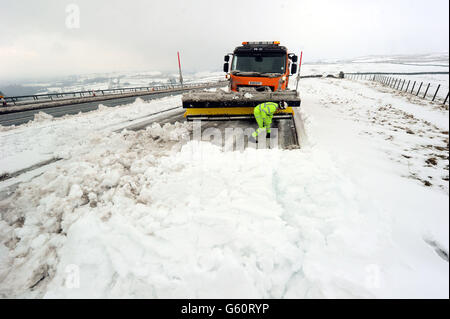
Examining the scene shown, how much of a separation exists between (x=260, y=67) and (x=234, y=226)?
643 cm

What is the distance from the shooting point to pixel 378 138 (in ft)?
16.1

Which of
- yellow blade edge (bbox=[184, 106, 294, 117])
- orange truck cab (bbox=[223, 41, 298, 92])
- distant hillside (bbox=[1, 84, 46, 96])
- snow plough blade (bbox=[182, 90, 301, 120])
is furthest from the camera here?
distant hillside (bbox=[1, 84, 46, 96])

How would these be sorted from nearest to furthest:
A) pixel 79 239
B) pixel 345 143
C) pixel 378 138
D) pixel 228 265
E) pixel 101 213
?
pixel 228 265, pixel 79 239, pixel 101 213, pixel 345 143, pixel 378 138

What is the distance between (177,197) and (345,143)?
4054 mm

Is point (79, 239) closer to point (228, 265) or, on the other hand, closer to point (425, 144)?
point (228, 265)

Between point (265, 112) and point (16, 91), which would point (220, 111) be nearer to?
point (265, 112)

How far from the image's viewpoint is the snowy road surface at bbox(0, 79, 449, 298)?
5.50 ft

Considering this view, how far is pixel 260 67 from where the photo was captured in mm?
6922

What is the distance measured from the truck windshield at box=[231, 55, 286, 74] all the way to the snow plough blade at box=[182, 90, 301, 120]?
1.50 metres

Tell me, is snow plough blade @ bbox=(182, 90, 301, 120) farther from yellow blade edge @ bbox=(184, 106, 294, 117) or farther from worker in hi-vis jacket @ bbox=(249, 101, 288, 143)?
worker in hi-vis jacket @ bbox=(249, 101, 288, 143)

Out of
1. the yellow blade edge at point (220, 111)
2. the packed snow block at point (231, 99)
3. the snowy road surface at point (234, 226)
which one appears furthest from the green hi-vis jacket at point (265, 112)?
the yellow blade edge at point (220, 111)

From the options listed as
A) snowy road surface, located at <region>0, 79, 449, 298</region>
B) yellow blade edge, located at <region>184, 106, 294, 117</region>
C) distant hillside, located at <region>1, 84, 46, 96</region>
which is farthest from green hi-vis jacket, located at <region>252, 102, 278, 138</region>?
distant hillside, located at <region>1, 84, 46, 96</region>

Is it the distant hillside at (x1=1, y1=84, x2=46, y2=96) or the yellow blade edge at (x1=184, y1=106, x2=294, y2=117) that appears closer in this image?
the yellow blade edge at (x1=184, y1=106, x2=294, y2=117)

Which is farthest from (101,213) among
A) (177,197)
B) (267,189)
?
(267,189)
